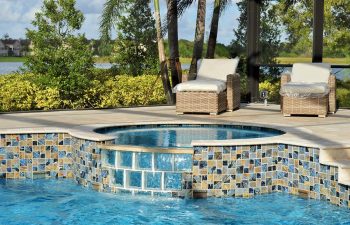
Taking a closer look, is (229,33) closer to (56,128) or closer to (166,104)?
(166,104)

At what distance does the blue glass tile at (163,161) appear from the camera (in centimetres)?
711

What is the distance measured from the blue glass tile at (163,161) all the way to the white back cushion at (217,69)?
4829mm

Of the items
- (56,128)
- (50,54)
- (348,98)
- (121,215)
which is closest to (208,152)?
(121,215)

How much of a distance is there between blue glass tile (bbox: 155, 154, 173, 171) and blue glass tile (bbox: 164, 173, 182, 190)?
9cm

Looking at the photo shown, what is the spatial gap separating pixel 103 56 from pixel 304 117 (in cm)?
727

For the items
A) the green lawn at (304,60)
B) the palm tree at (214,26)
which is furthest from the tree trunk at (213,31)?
the green lawn at (304,60)

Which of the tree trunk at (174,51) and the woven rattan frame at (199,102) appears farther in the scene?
the tree trunk at (174,51)

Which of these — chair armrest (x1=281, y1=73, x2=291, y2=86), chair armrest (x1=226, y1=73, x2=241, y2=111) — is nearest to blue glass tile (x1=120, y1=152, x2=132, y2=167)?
chair armrest (x1=226, y1=73, x2=241, y2=111)

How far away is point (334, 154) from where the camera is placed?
693 centimetres

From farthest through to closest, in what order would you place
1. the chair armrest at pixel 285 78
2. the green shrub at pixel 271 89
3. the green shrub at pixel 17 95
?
1. the green shrub at pixel 271 89
2. the green shrub at pixel 17 95
3. the chair armrest at pixel 285 78

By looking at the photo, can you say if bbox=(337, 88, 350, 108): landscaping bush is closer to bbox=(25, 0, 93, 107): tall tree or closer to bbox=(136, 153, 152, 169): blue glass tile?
bbox=(25, 0, 93, 107): tall tree

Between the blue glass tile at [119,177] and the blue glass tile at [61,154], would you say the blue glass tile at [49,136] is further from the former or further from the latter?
the blue glass tile at [119,177]

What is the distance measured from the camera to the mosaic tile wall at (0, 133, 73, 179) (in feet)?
26.5

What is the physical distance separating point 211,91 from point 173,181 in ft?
12.6
